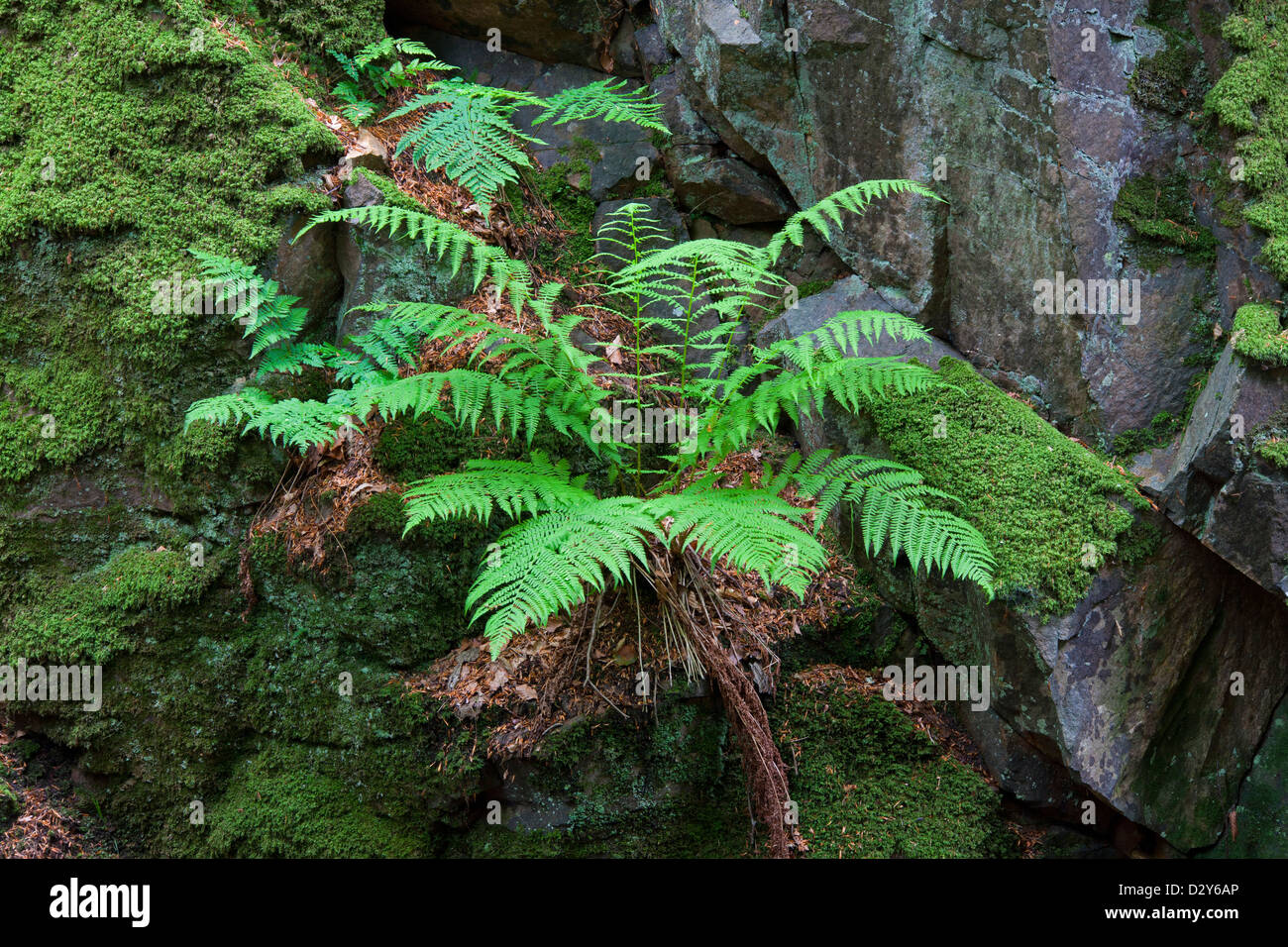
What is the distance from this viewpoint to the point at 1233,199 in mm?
4012

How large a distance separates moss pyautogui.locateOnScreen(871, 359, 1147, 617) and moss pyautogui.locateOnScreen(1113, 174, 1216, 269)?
Result: 981 millimetres

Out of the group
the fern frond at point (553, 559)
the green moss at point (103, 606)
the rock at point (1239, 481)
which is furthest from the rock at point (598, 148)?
the rock at point (1239, 481)

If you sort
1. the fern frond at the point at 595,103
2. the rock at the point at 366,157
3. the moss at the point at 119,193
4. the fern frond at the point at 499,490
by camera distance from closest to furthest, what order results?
1. the fern frond at the point at 499,490
2. the moss at the point at 119,193
3. the rock at the point at 366,157
4. the fern frond at the point at 595,103

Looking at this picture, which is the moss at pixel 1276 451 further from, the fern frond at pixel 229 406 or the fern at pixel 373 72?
the fern at pixel 373 72

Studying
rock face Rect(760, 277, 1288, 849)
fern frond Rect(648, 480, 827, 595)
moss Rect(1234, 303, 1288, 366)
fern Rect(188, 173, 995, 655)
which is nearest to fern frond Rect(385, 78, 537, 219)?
fern Rect(188, 173, 995, 655)

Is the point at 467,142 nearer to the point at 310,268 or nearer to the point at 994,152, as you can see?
the point at 310,268

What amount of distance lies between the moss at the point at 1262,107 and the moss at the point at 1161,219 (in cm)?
27

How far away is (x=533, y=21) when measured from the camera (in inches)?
218

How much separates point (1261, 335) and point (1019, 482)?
108 centimetres

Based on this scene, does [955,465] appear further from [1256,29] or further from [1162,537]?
[1256,29]

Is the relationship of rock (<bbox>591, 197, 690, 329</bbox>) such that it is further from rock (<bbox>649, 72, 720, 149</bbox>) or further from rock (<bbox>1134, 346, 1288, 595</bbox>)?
rock (<bbox>1134, 346, 1288, 595</bbox>)

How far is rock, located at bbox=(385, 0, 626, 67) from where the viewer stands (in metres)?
5.52

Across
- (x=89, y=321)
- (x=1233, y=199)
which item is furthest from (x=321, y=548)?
(x=1233, y=199)

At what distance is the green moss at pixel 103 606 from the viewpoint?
12.6ft
